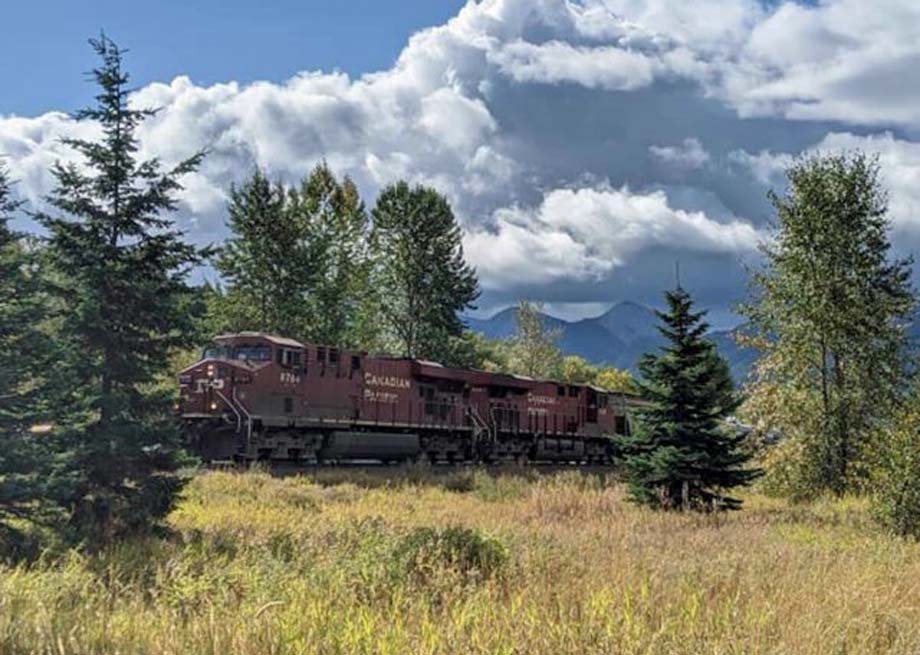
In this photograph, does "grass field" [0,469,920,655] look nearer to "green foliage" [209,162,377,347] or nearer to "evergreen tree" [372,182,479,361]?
"green foliage" [209,162,377,347]

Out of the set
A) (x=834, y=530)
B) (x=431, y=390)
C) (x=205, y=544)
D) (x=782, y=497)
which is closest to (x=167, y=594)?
(x=205, y=544)

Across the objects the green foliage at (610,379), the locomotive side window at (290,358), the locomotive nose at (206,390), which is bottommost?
the locomotive nose at (206,390)

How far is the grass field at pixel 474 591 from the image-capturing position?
636cm

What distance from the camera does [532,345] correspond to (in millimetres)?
87188

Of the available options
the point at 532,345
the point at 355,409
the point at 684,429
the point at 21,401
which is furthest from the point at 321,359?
the point at 532,345

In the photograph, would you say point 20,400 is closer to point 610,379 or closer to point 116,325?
point 116,325

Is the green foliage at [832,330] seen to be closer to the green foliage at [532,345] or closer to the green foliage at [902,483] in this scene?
the green foliage at [902,483]

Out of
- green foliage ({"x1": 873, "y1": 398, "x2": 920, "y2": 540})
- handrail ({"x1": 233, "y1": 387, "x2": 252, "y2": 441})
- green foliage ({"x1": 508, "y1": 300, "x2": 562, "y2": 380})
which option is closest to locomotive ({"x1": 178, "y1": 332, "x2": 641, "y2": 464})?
handrail ({"x1": 233, "y1": 387, "x2": 252, "y2": 441})

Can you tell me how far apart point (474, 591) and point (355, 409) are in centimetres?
2249

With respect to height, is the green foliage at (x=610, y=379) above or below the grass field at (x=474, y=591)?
above

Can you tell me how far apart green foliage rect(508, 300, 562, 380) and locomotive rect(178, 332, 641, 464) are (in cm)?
4182

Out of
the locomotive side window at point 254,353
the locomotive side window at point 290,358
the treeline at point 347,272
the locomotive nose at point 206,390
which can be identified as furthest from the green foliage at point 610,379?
the locomotive nose at point 206,390

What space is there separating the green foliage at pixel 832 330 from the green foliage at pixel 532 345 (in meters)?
58.2

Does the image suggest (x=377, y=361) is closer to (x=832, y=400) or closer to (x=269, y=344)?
(x=269, y=344)
